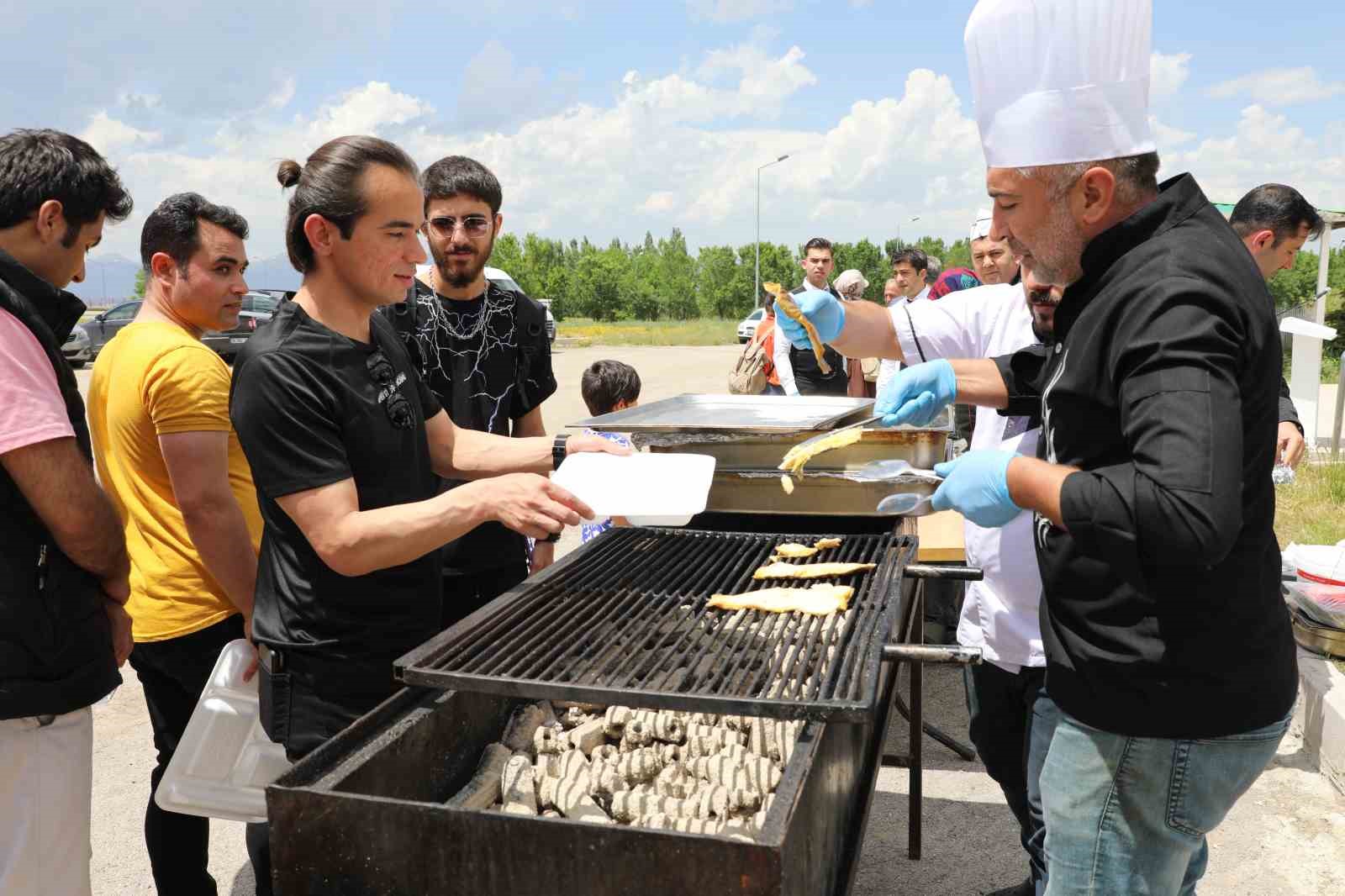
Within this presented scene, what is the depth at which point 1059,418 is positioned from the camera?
1.62 metres

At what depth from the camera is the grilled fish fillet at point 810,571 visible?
7.82ft

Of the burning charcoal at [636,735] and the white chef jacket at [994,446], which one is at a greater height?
the white chef jacket at [994,446]

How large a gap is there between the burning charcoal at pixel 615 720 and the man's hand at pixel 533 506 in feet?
1.42

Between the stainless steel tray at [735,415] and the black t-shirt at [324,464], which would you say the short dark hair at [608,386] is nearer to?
the stainless steel tray at [735,415]

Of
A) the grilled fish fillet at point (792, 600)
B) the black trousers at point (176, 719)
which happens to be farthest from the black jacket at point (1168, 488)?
the black trousers at point (176, 719)

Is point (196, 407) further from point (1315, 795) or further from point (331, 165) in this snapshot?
point (1315, 795)

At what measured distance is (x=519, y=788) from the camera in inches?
Answer: 72.6

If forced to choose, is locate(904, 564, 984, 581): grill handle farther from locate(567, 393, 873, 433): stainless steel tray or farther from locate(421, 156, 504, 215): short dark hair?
locate(421, 156, 504, 215): short dark hair

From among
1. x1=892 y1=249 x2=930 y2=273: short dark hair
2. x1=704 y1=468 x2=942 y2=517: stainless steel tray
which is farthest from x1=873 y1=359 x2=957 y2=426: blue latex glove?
x1=892 y1=249 x2=930 y2=273: short dark hair

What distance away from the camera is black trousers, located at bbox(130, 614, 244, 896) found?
262cm

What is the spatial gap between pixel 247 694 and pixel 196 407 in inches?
29.6

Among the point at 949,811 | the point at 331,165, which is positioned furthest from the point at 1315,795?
the point at 331,165

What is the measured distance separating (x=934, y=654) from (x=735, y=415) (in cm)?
137

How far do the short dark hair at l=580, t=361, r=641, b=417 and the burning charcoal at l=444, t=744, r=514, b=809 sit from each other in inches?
102
